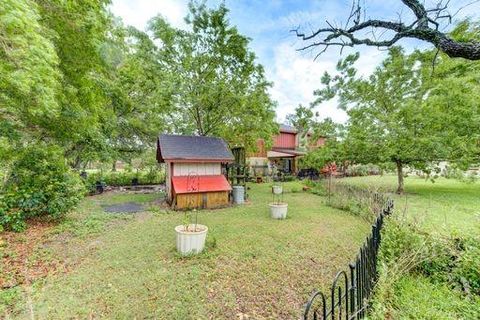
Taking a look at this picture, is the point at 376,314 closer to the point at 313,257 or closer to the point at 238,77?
the point at 313,257

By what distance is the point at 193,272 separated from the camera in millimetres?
4160

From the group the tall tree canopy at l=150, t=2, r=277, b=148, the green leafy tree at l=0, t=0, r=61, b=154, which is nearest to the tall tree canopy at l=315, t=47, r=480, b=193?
the tall tree canopy at l=150, t=2, r=277, b=148

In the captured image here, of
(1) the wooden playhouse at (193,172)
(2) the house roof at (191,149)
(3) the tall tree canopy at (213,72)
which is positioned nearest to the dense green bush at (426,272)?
(1) the wooden playhouse at (193,172)

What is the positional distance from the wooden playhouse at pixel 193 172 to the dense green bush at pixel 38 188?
3369 millimetres

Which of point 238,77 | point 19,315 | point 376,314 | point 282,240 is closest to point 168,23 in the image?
point 238,77

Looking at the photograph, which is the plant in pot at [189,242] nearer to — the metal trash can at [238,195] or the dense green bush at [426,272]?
the dense green bush at [426,272]

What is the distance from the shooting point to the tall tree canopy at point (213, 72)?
13555mm

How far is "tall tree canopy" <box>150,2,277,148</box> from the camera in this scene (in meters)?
13.6

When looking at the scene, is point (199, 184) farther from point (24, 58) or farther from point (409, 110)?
point (409, 110)

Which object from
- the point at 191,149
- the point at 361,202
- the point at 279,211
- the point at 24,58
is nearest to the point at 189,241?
the point at 279,211

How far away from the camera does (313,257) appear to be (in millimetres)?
4895

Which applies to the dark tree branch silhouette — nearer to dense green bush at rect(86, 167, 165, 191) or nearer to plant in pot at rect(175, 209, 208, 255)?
plant in pot at rect(175, 209, 208, 255)

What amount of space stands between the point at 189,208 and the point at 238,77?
8.99 meters

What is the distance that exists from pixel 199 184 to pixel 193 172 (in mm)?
656
